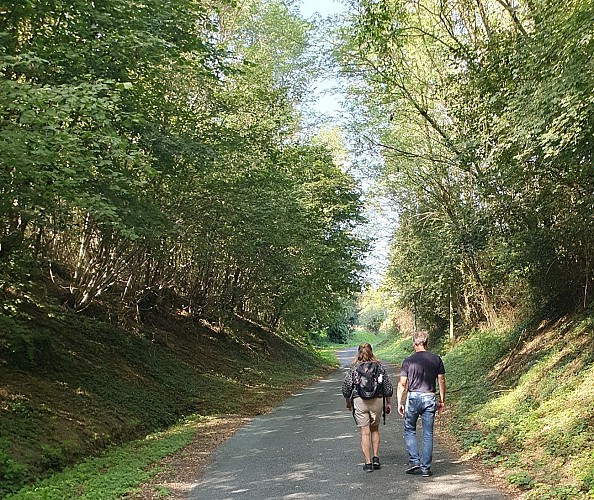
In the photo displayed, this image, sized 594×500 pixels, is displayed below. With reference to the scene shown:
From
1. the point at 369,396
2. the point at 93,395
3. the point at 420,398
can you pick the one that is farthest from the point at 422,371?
the point at 93,395

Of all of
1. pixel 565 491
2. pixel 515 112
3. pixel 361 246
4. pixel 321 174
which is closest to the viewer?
pixel 565 491

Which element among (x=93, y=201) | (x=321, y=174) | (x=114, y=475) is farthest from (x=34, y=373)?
(x=321, y=174)

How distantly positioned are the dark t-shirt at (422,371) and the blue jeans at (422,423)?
0.10 meters

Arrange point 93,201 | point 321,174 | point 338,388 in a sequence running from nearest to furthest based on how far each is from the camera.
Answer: point 93,201 → point 338,388 → point 321,174

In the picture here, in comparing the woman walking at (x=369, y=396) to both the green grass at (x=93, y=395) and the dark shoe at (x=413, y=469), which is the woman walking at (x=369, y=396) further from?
the green grass at (x=93, y=395)

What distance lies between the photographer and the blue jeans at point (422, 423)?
23.4 ft

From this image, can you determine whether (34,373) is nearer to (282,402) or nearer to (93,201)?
(93,201)

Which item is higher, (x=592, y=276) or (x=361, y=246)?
(x=361, y=246)

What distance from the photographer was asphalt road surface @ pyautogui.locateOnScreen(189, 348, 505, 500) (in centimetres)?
649

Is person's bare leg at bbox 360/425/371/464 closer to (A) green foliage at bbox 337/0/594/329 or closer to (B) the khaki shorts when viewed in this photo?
(B) the khaki shorts

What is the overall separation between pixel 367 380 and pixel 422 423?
2.86 feet

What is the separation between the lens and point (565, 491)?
5.83m

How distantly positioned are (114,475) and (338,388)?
14.3 metres

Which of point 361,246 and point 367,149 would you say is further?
point 361,246
